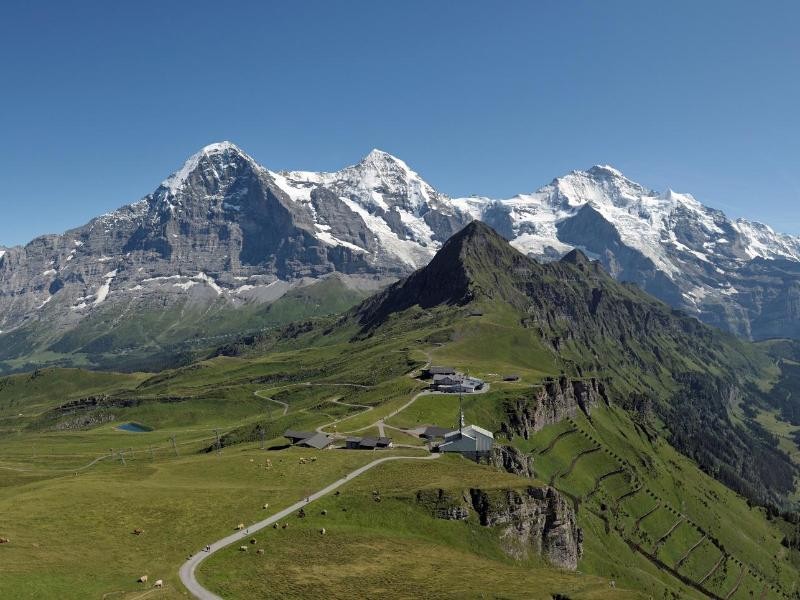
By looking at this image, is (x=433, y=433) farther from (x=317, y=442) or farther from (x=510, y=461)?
(x=317, y=442)

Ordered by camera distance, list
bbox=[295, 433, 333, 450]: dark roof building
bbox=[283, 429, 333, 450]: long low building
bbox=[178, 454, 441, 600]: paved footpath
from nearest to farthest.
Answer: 1. bbox=[178, 454, 441, 600]: paved footpath
2. bbox=[295, 433, 333, 450]: dark roof building
3. bbox=[283, 429, 333, 450]: long low building

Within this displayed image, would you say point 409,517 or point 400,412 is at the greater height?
point 400,412

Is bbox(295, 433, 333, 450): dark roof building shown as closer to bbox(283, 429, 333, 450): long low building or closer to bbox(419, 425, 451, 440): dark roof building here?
bbox(283, 429, 333, 450): long low building

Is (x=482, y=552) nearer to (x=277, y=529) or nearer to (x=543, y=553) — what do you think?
(x=543, y=553)

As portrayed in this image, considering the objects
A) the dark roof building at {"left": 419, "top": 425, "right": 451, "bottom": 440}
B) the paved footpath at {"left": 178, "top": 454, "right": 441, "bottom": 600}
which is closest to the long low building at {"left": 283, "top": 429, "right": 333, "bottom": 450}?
the paved footpath at {"left": 178, "top": 454, "right": 441, "bottom": 600}

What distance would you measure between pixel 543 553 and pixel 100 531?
92.2 metres

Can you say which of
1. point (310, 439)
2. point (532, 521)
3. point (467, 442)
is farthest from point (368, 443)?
point (532, 521)

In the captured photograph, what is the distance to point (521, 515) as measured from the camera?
12256cm

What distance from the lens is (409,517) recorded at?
361 feet

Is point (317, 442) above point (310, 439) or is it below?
below

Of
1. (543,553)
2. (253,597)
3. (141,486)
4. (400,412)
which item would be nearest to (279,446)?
(400,412)

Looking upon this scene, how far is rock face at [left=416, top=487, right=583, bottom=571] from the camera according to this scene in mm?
115062

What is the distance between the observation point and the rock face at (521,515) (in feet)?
378

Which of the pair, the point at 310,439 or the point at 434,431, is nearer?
the point at 310,439
